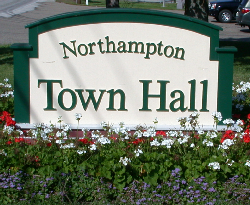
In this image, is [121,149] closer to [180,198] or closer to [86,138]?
[86,138]

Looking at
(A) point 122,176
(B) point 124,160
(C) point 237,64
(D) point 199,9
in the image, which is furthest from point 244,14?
(A) point 122,176

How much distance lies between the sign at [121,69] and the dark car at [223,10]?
1903 cm

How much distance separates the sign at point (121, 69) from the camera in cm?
592

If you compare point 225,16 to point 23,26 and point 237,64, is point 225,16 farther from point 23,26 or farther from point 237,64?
point 237,64

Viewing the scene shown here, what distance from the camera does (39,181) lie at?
4.43m

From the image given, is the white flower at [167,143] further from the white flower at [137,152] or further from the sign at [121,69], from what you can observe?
the sign at [121,69]

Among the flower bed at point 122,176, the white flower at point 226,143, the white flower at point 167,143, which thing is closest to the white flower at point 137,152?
the flower bed at point 122,176

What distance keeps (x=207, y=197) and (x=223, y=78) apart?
2050 millimetres

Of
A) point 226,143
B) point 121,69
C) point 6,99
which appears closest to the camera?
point 226,143

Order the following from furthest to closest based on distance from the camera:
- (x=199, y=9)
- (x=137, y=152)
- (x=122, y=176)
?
(x=199, y=9) < (x=137, y=152) < (x=122, y=176)

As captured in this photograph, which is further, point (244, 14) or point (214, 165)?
point (244, 14)

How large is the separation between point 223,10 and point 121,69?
19536mm

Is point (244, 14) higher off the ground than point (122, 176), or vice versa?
point (244, 14)

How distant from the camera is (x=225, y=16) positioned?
24344mm
